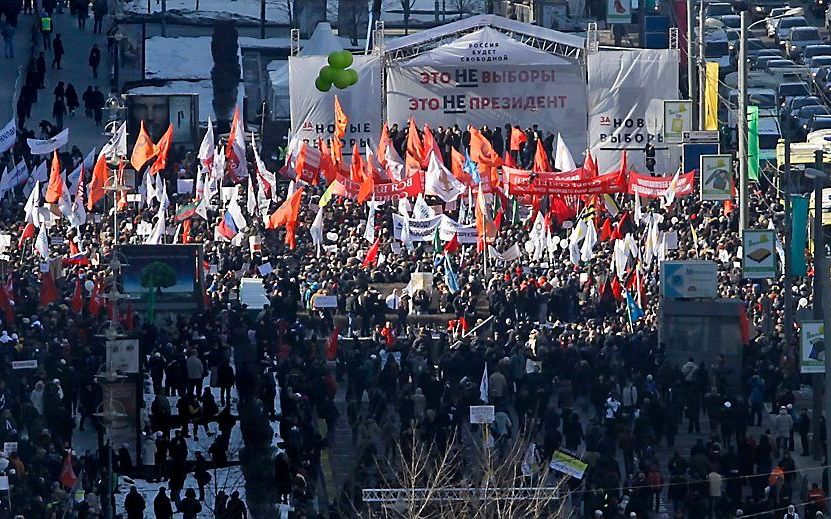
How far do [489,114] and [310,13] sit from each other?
803 inches

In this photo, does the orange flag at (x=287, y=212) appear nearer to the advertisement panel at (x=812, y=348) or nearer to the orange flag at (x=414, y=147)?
the orange flag at (x=414, y=147)

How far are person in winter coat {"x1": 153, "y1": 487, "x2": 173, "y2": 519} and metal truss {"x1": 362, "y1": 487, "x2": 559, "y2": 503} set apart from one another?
275 cm

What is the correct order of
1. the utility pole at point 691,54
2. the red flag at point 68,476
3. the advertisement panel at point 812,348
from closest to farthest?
the red flag at point 68,476 → the advertisement panel at point 812,348 → the utility pole at point 691,54

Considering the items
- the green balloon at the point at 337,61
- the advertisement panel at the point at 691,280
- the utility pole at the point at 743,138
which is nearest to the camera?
the advertisement panel at the point at 691,280

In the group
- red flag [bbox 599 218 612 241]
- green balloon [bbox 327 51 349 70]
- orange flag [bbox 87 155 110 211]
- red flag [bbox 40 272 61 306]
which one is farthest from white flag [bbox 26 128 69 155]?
red flag [bbox 599 218 612 241]

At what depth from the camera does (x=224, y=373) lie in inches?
1801

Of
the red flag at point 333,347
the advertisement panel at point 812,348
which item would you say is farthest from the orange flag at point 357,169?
the advertisement panel at point 812,348

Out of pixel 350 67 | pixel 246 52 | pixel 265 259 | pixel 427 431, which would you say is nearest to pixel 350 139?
pixel 350 67

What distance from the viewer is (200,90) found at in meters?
78.4

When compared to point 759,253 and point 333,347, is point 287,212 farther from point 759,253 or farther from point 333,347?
point 759,253

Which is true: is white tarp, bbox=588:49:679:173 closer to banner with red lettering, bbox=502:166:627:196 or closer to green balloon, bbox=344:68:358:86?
green balloon, bbox=344:68:358:86

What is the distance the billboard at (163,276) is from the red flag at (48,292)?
105 centimetres

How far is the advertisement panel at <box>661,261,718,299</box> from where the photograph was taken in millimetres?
49031

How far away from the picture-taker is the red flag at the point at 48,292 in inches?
2018
